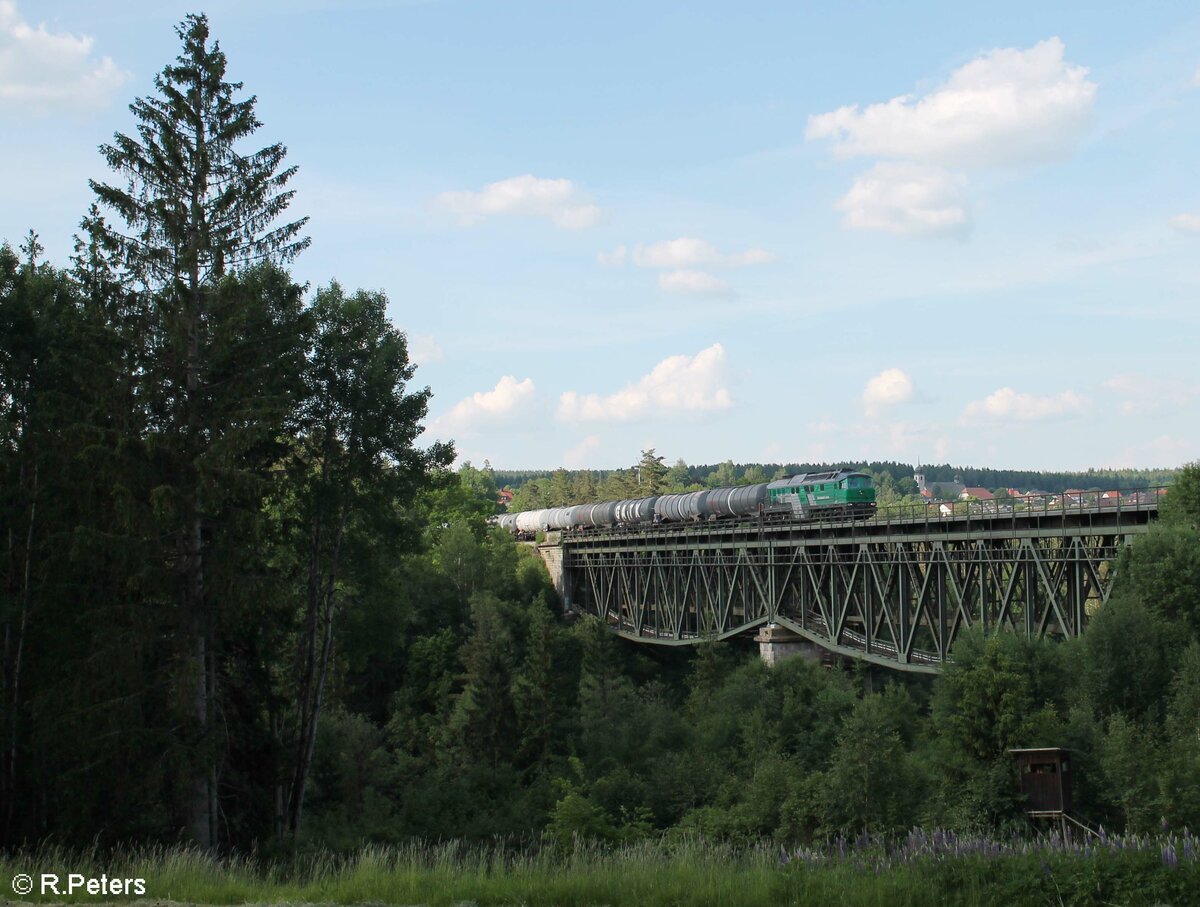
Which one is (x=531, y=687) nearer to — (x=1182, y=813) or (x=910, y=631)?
(x=910, y=631)

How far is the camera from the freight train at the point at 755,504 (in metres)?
57.2

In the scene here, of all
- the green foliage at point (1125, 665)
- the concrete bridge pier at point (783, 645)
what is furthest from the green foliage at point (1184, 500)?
the concrete bridge pier at point (783, 645)

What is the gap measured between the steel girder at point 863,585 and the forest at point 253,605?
15.6 ft

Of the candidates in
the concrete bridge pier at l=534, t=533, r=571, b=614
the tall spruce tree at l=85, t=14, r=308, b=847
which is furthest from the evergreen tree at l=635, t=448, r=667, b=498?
the tall spruce tree at l=85, t=14, r=308, b=847

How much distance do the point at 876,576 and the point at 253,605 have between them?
32965mm

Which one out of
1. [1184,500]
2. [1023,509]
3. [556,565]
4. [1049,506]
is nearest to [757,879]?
[1184,500]

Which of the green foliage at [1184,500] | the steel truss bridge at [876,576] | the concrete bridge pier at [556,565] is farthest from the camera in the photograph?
the concrete bridge pier at [556,565]

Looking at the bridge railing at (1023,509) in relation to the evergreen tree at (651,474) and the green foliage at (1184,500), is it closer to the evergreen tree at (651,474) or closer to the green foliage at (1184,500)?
the green foliage at (1184,500)

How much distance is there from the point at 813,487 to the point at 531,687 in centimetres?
1945

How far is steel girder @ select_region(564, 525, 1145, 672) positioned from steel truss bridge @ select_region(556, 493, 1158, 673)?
0.08m

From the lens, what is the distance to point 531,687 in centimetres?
4862

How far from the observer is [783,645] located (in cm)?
5631

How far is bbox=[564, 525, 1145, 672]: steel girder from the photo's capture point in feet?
128

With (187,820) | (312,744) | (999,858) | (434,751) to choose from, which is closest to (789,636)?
(434,751)
